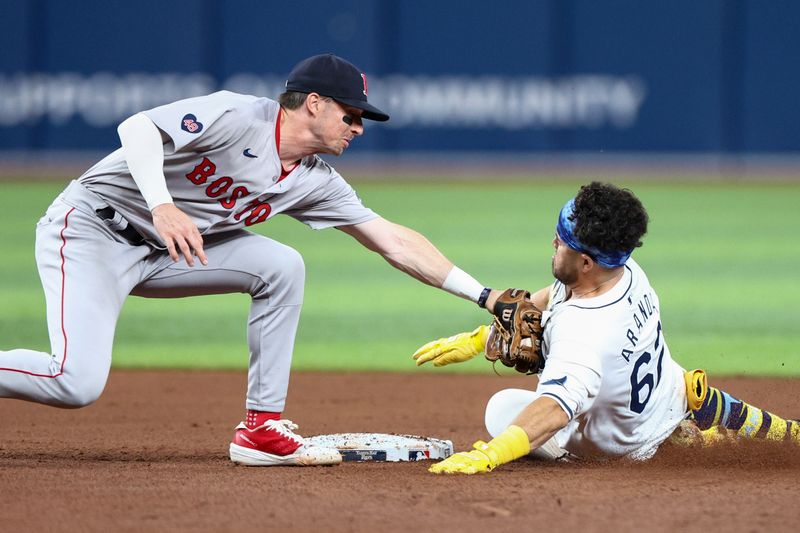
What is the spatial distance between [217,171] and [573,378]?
1556mm

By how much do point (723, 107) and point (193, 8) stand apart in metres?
8.98

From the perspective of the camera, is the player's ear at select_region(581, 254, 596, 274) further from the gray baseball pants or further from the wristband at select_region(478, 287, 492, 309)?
the gray baseball pants

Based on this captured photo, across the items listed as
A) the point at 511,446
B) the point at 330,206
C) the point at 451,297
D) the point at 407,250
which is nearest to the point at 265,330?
the point at 330,206

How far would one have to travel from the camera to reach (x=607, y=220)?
4254mm

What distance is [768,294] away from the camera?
33.0 ft

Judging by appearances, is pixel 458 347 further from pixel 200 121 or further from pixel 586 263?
pixel 200 121

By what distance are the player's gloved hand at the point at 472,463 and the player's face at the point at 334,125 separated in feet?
4.15

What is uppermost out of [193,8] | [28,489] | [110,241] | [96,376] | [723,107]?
[193,8]

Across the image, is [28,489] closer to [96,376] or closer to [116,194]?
[96,376]

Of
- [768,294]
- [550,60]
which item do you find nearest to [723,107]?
[550,60]

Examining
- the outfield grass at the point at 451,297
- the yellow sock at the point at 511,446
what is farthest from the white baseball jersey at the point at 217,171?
the outfield grass at the point at 451,297

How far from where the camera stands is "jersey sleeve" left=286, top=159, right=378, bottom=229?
190 inches

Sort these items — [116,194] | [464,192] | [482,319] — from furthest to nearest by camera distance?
[464,192] → [482,319] → [116,194]

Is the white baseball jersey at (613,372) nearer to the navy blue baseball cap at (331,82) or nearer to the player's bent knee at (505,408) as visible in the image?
the player's bent knee at (505,408)
